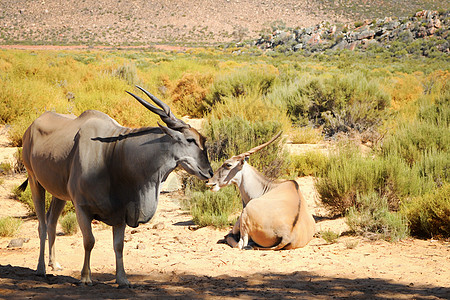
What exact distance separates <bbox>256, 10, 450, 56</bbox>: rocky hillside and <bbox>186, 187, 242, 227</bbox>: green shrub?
2039 inches

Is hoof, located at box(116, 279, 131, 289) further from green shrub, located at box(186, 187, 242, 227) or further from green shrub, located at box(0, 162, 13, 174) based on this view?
green shrub, located at box(0, 162, 13, 174)

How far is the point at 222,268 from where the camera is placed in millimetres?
6090

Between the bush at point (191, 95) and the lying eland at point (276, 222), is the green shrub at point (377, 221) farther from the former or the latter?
the bush at point (191, 95)

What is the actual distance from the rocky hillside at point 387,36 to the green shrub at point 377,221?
5214cm

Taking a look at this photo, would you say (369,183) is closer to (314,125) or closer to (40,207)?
(40,207)

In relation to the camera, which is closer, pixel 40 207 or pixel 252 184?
pixel 40 207

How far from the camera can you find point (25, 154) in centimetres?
541

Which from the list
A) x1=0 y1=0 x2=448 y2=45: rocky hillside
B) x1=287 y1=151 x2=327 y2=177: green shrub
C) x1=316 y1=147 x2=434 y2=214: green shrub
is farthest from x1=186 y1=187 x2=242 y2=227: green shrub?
x1=0 y1=0 x2=448 y2=45: rocky hillside

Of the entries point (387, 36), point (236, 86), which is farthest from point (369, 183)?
point (387, 36)

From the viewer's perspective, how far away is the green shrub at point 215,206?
862 cm

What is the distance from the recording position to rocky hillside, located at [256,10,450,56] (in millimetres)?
58647

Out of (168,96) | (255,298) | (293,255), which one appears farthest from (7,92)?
(255,298)

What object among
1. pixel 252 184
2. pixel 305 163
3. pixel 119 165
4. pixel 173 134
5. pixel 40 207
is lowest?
pixel 305 163

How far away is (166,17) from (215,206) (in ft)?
339
